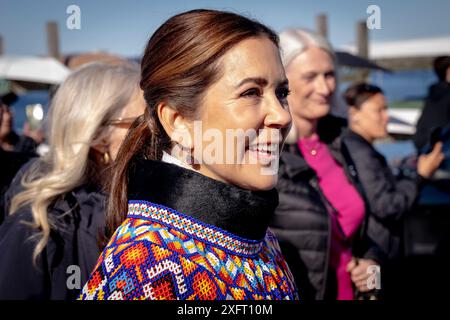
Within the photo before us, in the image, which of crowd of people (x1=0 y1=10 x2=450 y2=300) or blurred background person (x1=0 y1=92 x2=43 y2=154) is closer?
crowd of people (x1=0 y1=10 x2=450 y2=300)

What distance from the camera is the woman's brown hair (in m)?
1.23

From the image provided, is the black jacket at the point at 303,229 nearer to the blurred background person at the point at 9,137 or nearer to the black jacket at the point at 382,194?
the black jacket at the point at 382,194

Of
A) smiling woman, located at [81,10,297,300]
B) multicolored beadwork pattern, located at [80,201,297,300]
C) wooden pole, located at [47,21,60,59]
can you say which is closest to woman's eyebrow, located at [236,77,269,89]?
smiling woman, located at [81,10,297,300]

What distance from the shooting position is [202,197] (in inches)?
49.8

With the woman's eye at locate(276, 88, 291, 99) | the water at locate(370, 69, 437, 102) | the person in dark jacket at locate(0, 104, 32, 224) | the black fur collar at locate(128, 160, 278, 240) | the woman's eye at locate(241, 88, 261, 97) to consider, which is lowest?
the water at locate(370, 69, 437, 102)

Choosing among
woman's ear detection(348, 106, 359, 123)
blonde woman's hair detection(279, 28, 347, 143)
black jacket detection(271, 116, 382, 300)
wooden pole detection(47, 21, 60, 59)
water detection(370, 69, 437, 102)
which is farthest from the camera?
wooden pole detection(47, 21, 60, 59)

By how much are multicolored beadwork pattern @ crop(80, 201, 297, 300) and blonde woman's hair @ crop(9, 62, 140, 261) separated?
0.83 meters

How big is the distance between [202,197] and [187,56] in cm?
37

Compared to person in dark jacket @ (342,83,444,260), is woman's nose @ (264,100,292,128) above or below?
above

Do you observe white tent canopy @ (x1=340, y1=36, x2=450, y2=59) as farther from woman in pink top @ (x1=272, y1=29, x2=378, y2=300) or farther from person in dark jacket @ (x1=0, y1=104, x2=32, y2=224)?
person in dark jacket @ (x1=0, y1=104, x2=32, y2=224)

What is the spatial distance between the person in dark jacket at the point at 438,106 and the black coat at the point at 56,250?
3.66 meters

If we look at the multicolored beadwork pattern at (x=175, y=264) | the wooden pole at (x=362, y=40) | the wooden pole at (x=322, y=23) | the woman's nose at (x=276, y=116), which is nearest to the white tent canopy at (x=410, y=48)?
the wooden pole at (x=362, y=40)

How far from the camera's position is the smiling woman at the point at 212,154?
1209 mm

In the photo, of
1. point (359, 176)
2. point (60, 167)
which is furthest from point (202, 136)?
point (359, 176)
